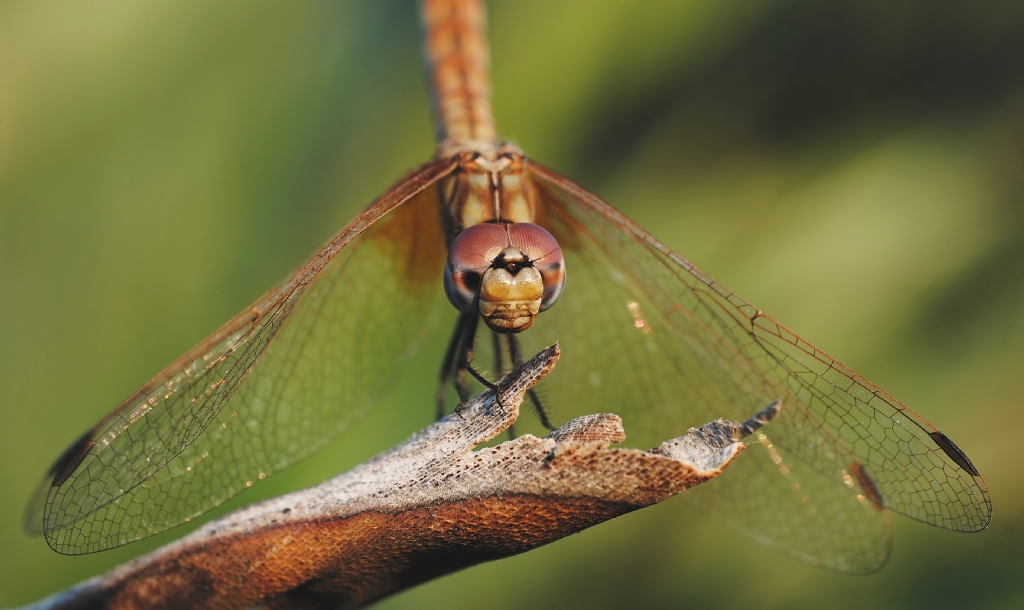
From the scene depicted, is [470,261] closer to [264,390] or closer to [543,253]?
[543,253]

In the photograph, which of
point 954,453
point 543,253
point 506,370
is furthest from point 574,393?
point 954,453

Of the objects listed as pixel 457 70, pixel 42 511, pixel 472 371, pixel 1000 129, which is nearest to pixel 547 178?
pixel 472 371

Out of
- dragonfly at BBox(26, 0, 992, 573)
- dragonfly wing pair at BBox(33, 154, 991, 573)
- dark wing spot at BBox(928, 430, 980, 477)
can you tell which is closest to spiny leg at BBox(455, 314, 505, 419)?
dragonfly at BBox(26, 0, 992, 573)

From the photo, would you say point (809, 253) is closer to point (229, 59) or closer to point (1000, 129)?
point (1000, 129)

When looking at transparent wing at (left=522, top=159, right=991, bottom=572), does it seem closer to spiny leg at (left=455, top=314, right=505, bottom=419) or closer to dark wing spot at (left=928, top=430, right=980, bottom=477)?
dark wing spot at (left=928, top=430, right=980, bottom=477)

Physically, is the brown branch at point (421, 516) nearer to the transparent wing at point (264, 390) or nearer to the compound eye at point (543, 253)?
the transparent wing at point (264, 390)
